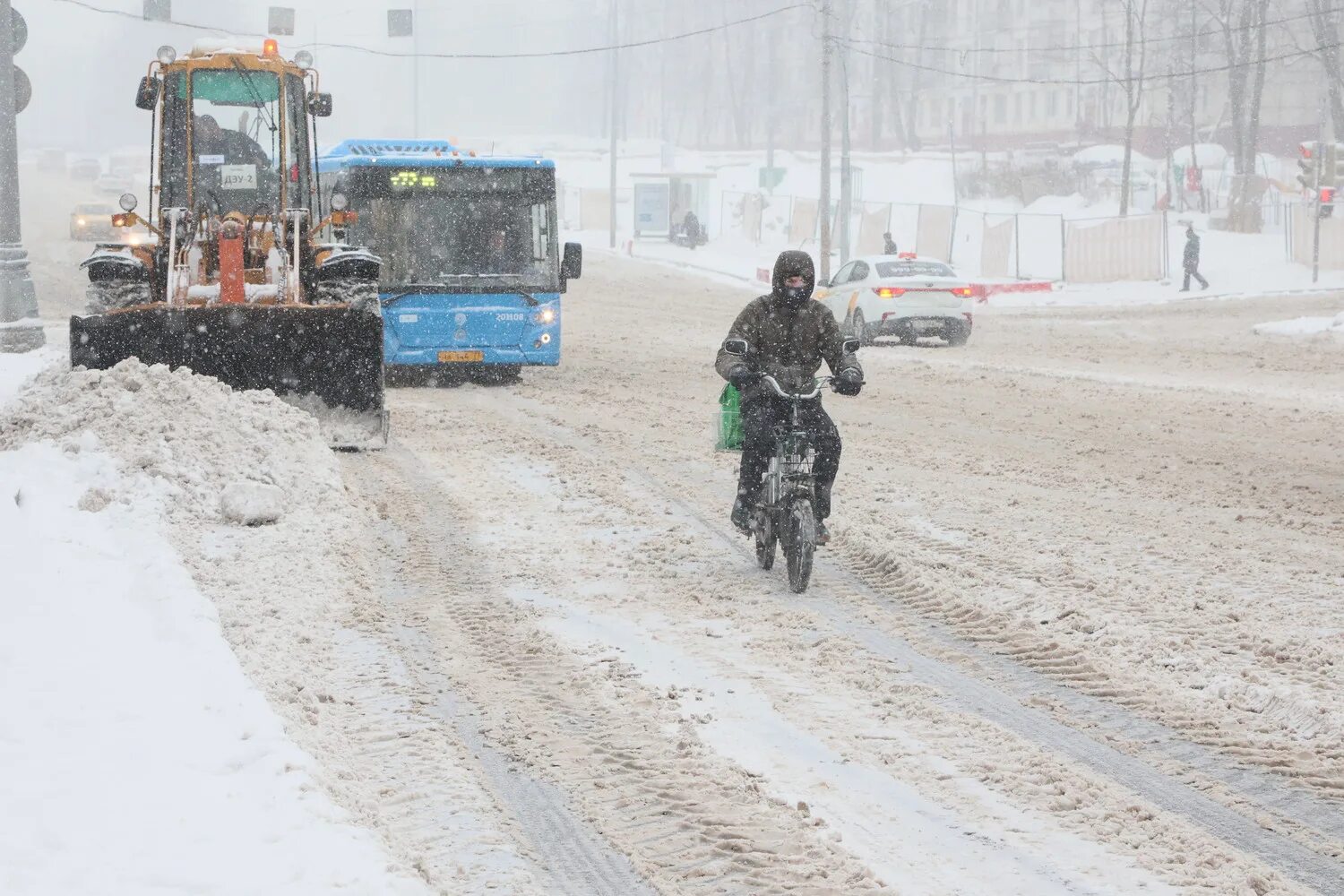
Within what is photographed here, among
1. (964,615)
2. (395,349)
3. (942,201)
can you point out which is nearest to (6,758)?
(964,615)

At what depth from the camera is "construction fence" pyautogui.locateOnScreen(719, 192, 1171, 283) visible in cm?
4138

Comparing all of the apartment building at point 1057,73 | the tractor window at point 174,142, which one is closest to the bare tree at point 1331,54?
the apartment building at point 1057,73

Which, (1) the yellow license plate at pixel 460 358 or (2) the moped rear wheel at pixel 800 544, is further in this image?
(1) the yellow license plate at pixel 460 358

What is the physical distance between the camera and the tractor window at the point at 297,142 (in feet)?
46.6

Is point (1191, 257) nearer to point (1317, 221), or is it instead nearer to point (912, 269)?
point (1317, 221)

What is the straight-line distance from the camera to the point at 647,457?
12977 mm

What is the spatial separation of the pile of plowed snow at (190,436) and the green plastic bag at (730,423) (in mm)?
2684

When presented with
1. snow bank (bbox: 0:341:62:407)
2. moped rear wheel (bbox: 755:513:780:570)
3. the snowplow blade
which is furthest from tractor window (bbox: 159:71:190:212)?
moped rear wheel (bbox: 755:513:780:570)

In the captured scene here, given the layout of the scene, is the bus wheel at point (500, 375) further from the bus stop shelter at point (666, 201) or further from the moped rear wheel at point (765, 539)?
the bus stop shelter at point (666, 201)

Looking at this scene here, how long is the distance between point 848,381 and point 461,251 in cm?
1020

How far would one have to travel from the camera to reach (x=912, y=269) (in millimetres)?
24406

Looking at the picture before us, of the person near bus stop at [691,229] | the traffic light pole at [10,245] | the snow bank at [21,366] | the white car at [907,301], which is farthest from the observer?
the person near bus stop at [691,229]

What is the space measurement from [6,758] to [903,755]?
2.98 metres

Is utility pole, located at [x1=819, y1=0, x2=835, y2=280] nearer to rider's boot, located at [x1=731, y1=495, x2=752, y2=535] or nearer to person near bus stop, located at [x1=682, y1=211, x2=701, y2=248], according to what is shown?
person near bus stop, located at [x1=682, y1=211, x2=701, y2=248]
